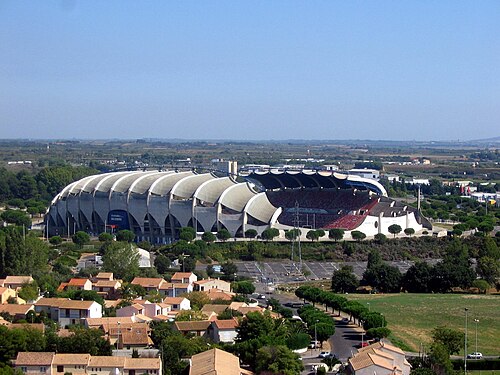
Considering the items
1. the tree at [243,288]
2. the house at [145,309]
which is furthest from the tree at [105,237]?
the house at [145,309]

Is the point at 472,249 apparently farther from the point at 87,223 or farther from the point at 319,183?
the point at 87,223

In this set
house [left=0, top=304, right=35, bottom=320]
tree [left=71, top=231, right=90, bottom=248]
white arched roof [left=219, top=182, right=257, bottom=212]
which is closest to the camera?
house [left=0, top=304, right=35, bottom=320]

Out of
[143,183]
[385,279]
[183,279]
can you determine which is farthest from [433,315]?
[143,183]

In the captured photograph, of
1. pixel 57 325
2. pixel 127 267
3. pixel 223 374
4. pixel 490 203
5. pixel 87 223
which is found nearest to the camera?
pixel 223 374

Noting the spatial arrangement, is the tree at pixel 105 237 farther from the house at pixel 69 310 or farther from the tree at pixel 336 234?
the house at pixel 69 310

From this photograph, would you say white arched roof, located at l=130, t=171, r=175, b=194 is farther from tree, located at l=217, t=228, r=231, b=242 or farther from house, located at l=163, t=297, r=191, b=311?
house, located at l=163, t=297, r=191, b=311

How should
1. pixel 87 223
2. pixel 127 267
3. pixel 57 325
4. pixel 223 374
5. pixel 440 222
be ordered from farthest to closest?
pixel 440 222
pixel 87 223
pixel 127 267
pixel 57 325
pixel 223 374

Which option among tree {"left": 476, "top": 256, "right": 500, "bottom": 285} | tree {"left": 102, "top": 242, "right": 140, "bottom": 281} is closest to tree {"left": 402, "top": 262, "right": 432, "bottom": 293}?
tree {"left": 476, "top": 256, "right": 500, "bottom": 285}

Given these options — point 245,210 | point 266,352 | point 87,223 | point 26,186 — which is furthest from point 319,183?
point 266,352
